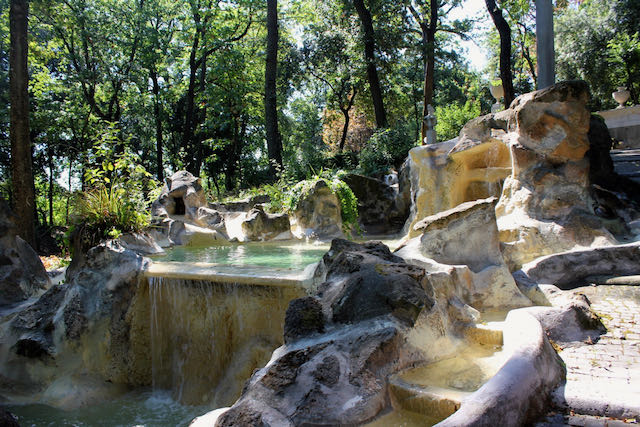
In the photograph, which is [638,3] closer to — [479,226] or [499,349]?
[479,226]

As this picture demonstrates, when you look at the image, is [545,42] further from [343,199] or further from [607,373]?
[607,373]

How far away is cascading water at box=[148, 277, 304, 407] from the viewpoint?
480 centimetres

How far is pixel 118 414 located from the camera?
4.86 m

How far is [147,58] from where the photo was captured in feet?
62.6

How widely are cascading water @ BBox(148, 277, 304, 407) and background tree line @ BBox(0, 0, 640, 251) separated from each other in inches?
363

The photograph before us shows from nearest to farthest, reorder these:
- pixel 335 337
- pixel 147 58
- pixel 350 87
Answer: pixel 335 337, pixel 147 58, pixel 350 87

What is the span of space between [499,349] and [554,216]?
→ 10.4 feet

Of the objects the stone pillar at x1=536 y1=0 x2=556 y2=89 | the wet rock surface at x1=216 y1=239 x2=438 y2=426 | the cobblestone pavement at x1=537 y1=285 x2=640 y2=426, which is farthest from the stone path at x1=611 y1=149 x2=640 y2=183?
the wet rock surface at x1=216 y1=239 x2=438 y2=426

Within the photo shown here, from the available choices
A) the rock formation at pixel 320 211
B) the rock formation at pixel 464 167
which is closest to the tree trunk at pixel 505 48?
the rock formation at pixel 464 167

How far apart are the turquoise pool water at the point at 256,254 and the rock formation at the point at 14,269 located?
165 cm

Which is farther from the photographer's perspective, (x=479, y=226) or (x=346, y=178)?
(x=346, y=178)

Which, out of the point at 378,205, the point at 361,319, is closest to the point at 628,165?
the point at 378,205

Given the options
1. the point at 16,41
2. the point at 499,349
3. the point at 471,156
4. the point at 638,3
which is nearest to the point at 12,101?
the point at 16,41

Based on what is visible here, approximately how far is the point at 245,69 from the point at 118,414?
58.2 ft
